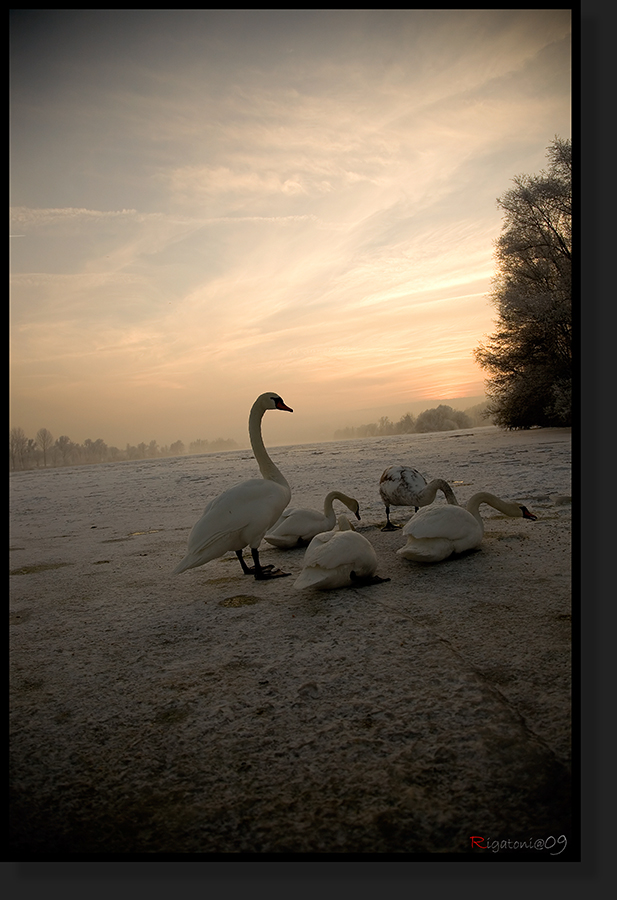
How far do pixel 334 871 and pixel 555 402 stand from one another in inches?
605

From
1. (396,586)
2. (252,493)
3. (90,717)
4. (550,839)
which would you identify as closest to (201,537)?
(252,493)

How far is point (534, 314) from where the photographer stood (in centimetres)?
1366

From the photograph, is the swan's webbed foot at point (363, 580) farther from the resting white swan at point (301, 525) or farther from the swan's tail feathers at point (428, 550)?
the resting white swan at point (301, 525)

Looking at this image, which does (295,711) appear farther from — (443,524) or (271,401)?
(271,401)

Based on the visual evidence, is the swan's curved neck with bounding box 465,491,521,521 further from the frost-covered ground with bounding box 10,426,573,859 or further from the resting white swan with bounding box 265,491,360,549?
the resting white swan with bounding box 265,491,360,549

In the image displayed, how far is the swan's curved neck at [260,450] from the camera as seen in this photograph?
4215 mm

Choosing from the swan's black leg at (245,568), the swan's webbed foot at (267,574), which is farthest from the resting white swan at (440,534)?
the swan's black leg at (245,568)

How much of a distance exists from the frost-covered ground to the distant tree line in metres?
11.7

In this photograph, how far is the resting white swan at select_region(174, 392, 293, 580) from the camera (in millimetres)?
3363

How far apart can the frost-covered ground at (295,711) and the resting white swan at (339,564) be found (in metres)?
0.11

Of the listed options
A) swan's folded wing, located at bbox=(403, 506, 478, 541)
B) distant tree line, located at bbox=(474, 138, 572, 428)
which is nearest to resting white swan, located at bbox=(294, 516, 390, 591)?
swan's folded wing, located at bbox=(403, 506, 478, 541)

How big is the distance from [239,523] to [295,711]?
6.20ft

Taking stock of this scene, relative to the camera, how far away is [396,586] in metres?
3.05

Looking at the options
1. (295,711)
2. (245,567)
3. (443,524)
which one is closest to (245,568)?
(245,567)
